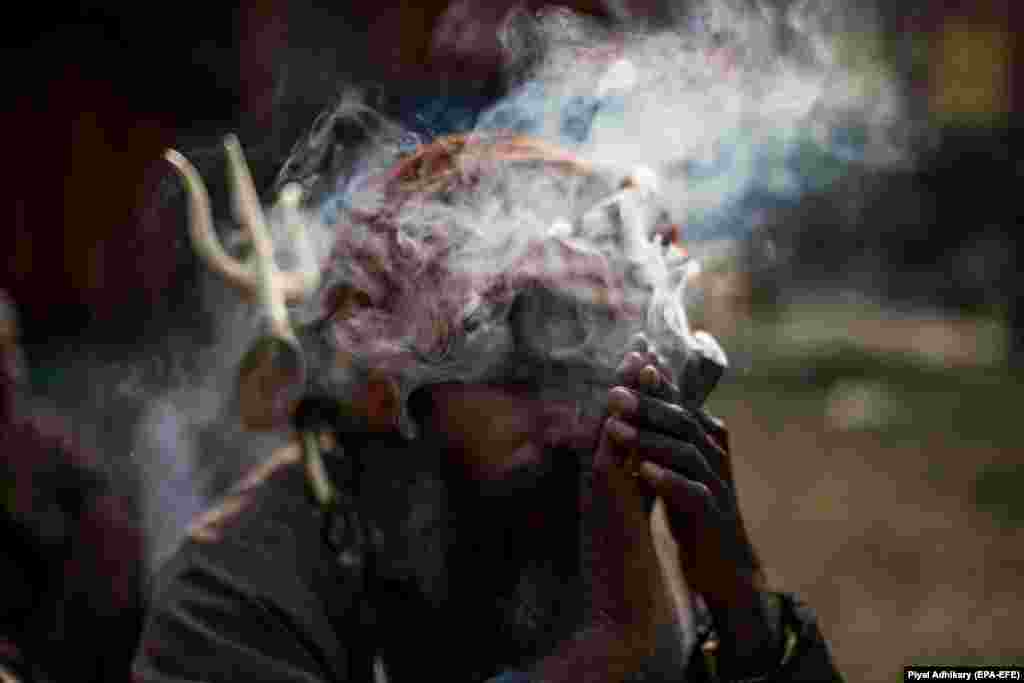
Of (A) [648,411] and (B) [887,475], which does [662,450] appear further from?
(B) [887,475]

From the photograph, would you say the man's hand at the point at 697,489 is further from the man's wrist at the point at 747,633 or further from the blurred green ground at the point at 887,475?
the blurred green ground at the point at 887,475

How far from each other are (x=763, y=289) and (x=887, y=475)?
153 cm

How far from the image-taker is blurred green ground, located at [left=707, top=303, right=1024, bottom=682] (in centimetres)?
683

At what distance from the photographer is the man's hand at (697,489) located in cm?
251

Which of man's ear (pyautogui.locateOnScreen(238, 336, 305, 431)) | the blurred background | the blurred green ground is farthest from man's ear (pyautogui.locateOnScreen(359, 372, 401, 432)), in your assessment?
the blurred green ground

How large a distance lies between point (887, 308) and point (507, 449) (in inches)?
392

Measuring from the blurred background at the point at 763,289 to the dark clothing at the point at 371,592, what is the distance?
603 mm

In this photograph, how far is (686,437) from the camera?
2.53m

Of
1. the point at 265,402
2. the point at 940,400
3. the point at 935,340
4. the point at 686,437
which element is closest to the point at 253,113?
the point at 265,402

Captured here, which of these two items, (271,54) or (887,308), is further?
(887,308)

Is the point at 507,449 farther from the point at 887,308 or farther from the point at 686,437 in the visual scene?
the point at 887,308

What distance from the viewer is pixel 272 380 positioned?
3.05m
